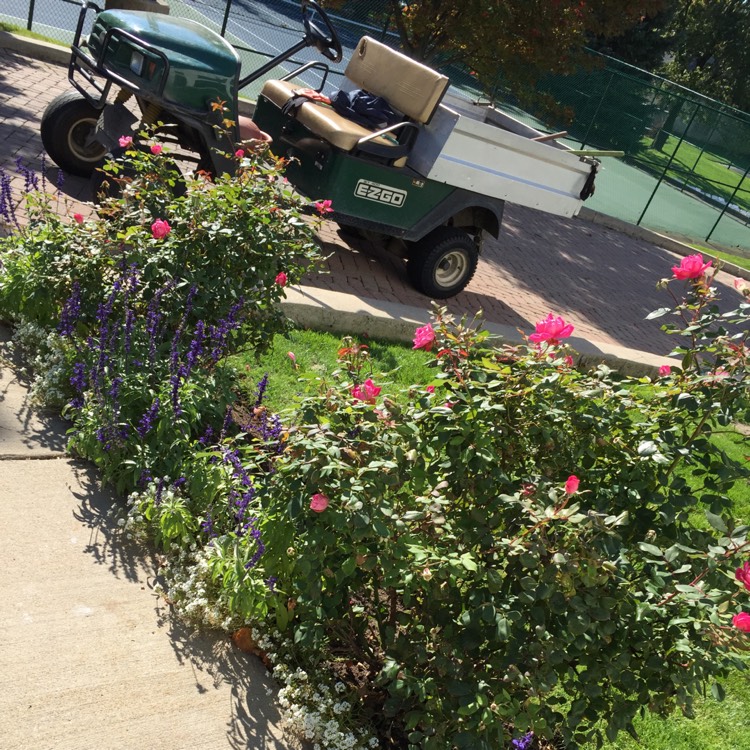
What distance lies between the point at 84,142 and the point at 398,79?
9.11 feet

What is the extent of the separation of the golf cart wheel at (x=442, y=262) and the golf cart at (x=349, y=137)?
0.01 meters

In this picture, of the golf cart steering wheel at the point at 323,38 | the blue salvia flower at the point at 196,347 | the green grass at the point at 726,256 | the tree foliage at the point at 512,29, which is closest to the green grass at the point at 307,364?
the blue salvia flower at the point at 196,347

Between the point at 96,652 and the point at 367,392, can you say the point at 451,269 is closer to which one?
the point at 367,392

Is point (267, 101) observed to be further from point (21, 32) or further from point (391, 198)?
point (21, 32)

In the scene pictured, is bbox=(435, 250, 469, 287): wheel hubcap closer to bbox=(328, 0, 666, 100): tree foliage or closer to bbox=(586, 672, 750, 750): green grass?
bbox=(328, 0, 666, 100): tree foliage

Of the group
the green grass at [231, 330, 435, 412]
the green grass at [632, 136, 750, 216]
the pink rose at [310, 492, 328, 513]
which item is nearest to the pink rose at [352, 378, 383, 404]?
the pink rose at [310, 492, 328, 513]

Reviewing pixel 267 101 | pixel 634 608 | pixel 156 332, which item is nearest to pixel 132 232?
pixel 156 332

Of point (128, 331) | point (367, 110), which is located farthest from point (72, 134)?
point (128, 331)

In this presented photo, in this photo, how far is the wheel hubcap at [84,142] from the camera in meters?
7.05

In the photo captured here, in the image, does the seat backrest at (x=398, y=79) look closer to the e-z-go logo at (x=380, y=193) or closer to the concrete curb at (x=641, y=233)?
the e-z-go logo at (x=380, y=193)

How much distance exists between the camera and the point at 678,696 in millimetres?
2350

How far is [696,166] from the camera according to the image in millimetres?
20750

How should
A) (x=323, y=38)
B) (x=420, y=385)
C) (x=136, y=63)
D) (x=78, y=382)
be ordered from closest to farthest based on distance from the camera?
(x=420, y=385), (x=78, y=382), (x=136, y=63), (x=323, y=38)

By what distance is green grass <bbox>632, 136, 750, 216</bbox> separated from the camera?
1872 cm
